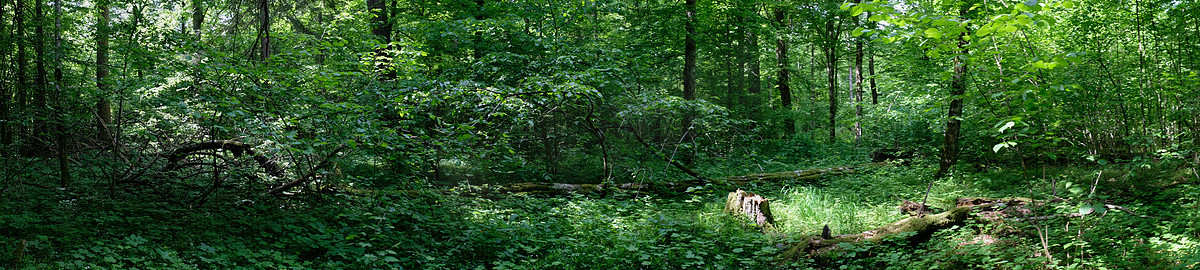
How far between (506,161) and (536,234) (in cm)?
177

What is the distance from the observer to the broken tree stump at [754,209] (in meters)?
6.64

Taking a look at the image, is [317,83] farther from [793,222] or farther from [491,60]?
[793,222]

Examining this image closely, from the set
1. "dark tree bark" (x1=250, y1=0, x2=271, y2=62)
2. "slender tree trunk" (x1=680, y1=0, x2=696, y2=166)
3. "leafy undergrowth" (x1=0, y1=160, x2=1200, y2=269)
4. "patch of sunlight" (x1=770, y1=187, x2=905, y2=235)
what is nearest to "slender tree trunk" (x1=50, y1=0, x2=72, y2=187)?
"leafy undergrowth" (x1=0, y1=160, x2=1200, y2=269)

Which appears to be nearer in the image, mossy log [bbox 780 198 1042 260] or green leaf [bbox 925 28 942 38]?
green leaf [bbox 925 28 942 38]

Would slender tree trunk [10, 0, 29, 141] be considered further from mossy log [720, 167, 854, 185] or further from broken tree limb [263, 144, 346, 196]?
mossy log [720, 167, 854, 185]

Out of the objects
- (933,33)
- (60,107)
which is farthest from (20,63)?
(933,33)

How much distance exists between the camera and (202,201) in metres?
5.59

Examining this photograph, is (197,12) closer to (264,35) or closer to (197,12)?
(197,12)

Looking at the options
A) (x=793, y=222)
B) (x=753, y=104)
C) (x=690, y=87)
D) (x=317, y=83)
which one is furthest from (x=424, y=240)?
(x=753, y=104)

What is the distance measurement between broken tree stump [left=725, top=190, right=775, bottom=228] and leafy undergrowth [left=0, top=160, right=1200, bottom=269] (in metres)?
0.26

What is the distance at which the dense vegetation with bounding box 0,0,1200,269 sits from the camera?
4.16 m

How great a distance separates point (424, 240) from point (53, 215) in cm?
303

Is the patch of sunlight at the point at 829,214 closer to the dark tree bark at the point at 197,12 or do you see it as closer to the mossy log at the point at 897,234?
the mossy log at the point at 897,234

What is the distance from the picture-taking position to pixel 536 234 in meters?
5.72
